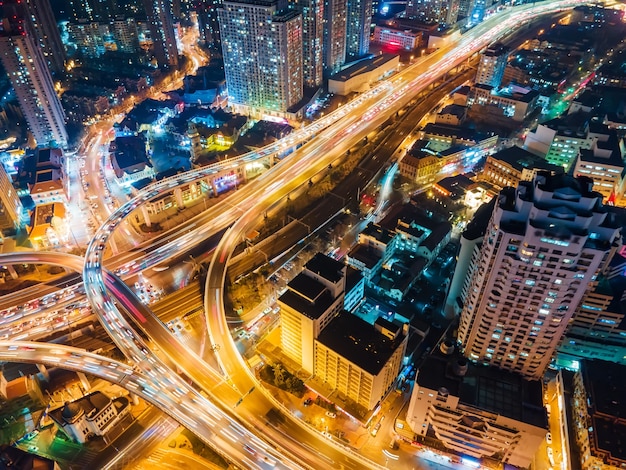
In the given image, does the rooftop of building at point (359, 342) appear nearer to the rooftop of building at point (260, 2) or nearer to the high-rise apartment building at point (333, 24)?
the rooftop of building at point (260, 2)

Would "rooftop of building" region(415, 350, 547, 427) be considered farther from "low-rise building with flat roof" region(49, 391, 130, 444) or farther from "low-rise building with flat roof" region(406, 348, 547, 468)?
"low-rise building with flat roof" region(49, 391, 130, 444)

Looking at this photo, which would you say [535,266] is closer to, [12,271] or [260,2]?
[12,271]

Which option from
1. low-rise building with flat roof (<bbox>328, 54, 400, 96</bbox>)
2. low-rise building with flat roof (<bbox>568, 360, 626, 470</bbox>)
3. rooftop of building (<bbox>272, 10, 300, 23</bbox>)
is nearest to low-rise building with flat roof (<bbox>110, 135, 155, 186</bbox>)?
rooftop of building (<bbox>272, 10, 300, 23</bbox>)

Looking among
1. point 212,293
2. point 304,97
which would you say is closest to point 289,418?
point 212,293

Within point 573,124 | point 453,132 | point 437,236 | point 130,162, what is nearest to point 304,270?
point 437,236

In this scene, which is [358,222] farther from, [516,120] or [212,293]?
[516,120]

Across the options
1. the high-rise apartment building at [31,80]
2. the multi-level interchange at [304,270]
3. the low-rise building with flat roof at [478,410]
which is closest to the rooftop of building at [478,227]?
the multi-level interchange at [304,270]
